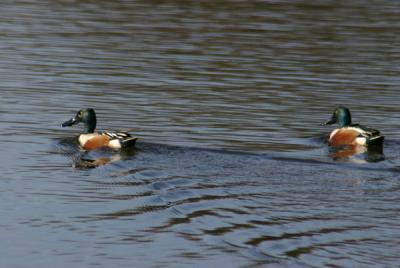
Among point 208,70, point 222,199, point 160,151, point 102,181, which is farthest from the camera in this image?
point 208,70

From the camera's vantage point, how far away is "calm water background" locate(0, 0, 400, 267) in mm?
12406

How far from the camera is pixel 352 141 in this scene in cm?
1859

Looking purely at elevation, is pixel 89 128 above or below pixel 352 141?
above

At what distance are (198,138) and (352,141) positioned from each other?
229 centimetres

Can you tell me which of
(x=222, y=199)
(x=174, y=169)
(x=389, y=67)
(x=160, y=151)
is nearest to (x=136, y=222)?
(x=222, y=199)

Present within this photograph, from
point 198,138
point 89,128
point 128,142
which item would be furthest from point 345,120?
point 89,128

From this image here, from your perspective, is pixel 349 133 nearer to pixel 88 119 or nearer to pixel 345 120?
pixel 345 120

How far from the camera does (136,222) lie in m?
13.2

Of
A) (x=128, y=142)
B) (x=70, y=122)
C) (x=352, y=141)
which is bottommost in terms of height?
(x=352, y=141)

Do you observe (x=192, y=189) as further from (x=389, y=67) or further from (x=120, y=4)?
(x=120, y=4)

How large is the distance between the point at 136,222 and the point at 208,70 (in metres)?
13.1

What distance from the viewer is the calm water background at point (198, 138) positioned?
1241cm

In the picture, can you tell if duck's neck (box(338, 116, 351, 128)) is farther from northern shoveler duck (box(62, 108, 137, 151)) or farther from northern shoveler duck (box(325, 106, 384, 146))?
northern shoveler duck (box(62, 108, 137, 151))

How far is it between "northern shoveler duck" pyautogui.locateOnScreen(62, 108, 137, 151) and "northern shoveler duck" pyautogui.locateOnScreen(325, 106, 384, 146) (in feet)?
10.6
